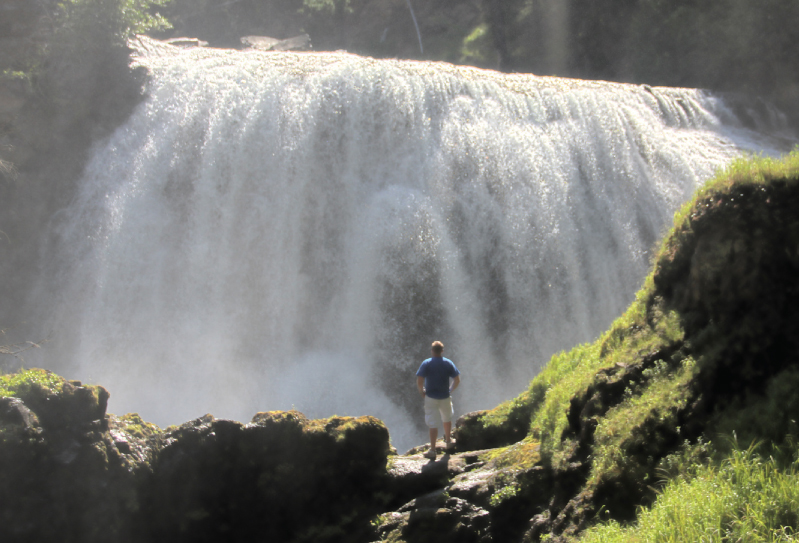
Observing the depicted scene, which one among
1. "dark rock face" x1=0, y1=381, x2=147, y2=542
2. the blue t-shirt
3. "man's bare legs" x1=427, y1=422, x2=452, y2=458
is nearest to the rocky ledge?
"dark rock face" x1=0, y1=381, x2=147, y2=542

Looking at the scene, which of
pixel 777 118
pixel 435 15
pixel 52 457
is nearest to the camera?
pixel 52 457

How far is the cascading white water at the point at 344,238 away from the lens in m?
12.7

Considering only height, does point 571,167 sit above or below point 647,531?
above

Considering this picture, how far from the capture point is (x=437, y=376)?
7.25 m

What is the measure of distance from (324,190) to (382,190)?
1367 millimetres

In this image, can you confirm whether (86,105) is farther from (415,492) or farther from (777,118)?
(777,118)

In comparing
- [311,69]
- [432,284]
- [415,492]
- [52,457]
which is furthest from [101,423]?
[311,69]

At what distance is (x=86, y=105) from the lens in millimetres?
15375

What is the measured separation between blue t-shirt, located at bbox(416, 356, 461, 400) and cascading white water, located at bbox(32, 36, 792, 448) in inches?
200

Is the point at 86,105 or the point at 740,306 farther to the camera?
the point at 86,105

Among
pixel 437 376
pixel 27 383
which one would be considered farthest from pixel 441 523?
pixel 27 383

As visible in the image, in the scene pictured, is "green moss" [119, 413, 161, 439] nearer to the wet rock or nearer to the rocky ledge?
the rocky ledge

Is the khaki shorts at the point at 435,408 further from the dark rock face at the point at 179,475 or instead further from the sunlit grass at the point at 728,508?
the sunlit grass at the point at 728,508

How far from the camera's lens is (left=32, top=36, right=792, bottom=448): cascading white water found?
1273 centimetres
